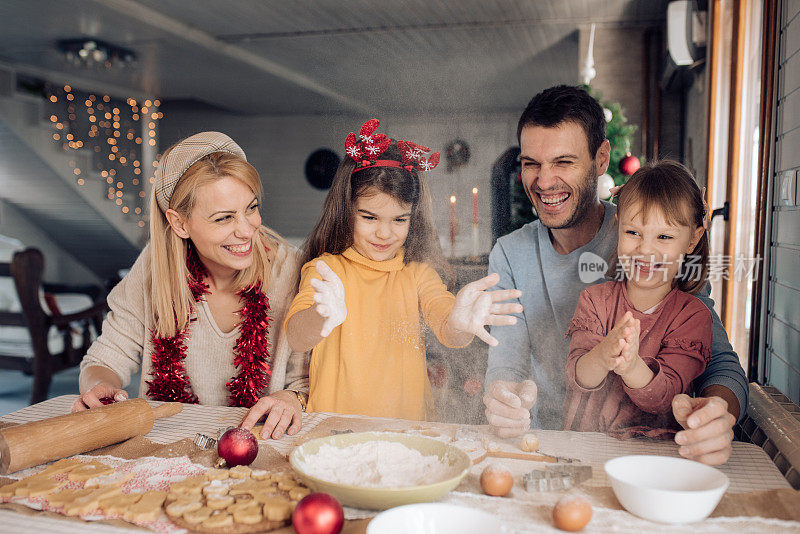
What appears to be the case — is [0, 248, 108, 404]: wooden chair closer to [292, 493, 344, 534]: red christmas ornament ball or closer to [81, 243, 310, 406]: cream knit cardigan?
A: [81, 243, 310, 406]: cream knit cardigan

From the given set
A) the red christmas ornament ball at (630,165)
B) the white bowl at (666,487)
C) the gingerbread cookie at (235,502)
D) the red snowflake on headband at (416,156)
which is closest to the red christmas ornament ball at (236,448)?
the gingerbread cookie at (235,502)

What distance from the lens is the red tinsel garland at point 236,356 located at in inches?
62.7

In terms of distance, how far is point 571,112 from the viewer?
1359mm

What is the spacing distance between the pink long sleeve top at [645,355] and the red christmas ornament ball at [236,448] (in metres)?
0.69

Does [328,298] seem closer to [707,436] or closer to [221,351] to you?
[221,351]

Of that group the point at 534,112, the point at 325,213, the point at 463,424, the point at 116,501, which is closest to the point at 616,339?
the point at 463,424

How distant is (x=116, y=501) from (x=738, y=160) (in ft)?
5.95

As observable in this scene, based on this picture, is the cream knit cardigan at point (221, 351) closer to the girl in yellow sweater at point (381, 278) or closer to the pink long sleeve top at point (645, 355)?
the girl in yellow sweater at point (381, 278)

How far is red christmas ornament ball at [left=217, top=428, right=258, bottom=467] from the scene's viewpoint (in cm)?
112

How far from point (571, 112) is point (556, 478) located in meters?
0.79

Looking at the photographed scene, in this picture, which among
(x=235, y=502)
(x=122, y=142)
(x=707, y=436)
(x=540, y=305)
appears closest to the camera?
(x=235, y=502)

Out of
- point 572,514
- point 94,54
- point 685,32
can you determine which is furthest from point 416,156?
point 94,54

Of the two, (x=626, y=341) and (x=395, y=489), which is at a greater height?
(x=626, y=341)

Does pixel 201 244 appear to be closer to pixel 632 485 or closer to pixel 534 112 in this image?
pixel 534 112
